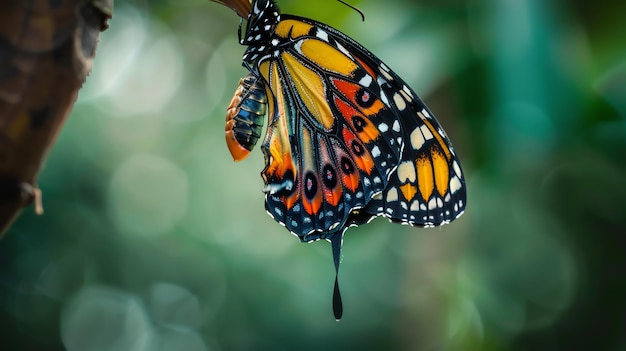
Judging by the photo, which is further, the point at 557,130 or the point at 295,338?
the point at 295,338

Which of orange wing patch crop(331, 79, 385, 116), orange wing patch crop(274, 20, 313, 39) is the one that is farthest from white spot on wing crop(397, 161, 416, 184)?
orange wing patch crop(274, 20, 313, 39)

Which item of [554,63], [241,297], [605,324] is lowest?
[241,297]

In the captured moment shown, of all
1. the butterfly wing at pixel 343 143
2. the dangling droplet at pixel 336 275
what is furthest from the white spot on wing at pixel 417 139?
the dangling droplet at pixel 336 275

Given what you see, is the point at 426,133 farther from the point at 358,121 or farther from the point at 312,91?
the point at 312,91

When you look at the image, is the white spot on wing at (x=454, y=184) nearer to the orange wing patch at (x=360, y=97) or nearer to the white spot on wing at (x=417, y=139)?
the white spot on wing at (x=417, y=139)

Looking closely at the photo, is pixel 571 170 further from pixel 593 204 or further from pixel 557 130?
pixel 557 130

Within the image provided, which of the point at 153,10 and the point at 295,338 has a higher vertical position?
the point at 153,10

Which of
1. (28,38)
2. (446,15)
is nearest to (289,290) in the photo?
(446,15)
